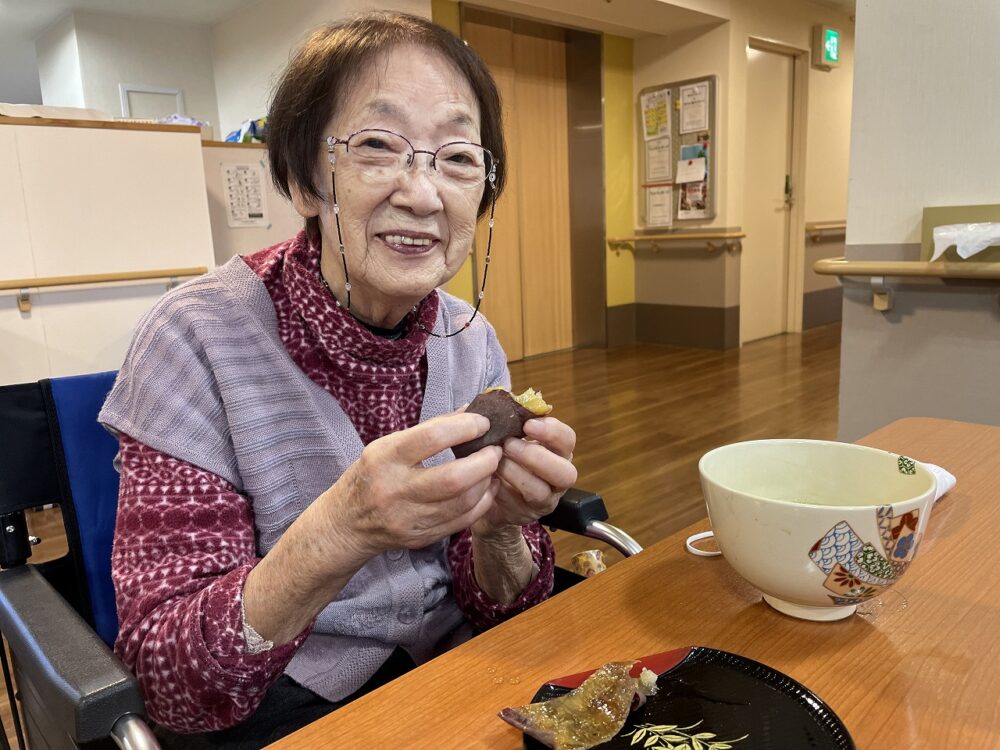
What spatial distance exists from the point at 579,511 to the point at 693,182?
547 centimetres

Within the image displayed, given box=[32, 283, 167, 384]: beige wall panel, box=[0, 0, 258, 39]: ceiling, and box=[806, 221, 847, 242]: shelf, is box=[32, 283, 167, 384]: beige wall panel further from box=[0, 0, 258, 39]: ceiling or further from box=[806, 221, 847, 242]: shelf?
box=[806, 221, 847, 242]: shelf

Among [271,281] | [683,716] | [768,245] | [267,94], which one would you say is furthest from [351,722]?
[768,245]

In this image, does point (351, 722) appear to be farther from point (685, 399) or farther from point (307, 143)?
point (685, 399)

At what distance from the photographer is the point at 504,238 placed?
5.73 m

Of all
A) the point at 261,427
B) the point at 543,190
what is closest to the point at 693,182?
the point at 543,190

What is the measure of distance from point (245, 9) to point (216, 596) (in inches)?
230

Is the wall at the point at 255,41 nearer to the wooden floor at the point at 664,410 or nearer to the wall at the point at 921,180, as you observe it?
the wooden floor at the point at 664,410

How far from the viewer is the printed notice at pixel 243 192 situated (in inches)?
157

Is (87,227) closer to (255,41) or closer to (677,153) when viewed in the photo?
(255,41)

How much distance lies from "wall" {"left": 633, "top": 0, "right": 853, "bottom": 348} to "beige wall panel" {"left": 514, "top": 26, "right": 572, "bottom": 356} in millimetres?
787

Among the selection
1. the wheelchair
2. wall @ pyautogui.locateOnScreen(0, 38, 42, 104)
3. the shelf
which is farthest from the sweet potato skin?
wall @ pyautogui.locateOnScreen(0, 38, 42, 104)

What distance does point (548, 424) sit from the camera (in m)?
0.73

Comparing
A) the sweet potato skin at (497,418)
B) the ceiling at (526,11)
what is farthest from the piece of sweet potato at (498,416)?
the ceiling at (526,11)

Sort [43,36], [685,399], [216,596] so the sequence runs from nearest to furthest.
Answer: [216,596] < [685,399] < [43,36]
